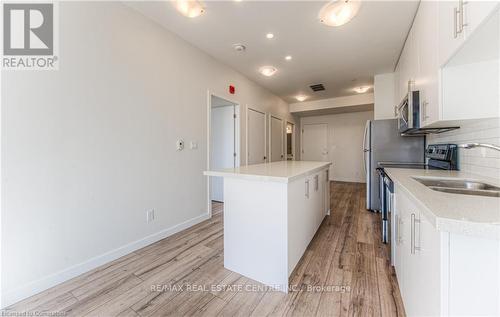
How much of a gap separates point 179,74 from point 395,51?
3120mm

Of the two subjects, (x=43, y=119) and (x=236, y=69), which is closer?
(x=43, y=119)

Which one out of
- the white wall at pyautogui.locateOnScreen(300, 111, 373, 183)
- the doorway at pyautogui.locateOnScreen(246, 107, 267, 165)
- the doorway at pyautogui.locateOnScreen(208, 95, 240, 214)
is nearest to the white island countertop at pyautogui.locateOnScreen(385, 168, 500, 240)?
the doorway at pyautogui.locateOnScreen(208, 95, 240, 214)

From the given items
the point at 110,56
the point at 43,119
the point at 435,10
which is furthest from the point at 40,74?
the point at 435,10

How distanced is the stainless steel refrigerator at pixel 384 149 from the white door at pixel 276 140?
220 cm

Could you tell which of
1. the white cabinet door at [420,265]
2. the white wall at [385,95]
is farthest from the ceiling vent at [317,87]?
the white cabinet door at [420,265]

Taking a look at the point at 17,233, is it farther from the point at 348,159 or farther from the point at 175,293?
the point at 348,159

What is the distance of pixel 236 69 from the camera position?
3.84m

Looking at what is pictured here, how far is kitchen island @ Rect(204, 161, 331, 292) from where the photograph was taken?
5.22 feet

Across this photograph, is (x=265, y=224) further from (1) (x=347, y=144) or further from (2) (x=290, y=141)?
(1) (x=347, y=144)

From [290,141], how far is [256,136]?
212 cm

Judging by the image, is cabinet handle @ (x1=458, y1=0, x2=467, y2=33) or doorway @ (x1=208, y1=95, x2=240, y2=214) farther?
doorway @ (x1=208, y1=95, x2=240, y2=214)

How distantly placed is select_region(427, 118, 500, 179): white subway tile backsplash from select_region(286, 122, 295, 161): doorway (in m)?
4.26

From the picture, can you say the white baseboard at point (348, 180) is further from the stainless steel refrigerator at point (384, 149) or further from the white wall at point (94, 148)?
the white wall at point (94, 148)

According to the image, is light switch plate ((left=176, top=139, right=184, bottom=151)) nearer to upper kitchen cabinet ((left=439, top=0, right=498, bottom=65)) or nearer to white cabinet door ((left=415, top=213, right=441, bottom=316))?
white cabinet door ((left=415, top=213, right=441, bottom=316))
